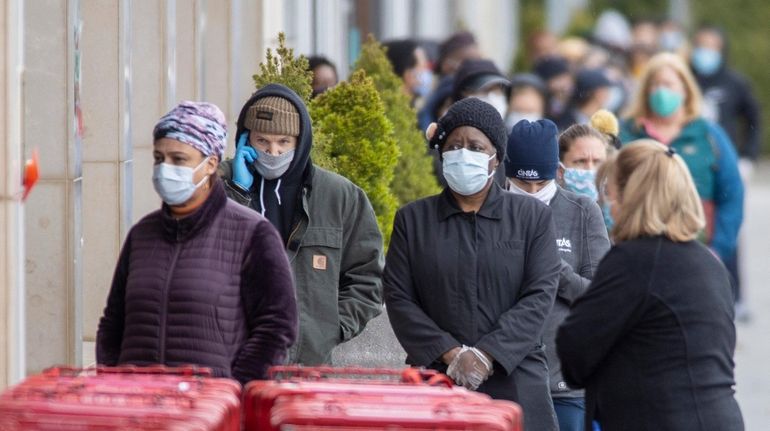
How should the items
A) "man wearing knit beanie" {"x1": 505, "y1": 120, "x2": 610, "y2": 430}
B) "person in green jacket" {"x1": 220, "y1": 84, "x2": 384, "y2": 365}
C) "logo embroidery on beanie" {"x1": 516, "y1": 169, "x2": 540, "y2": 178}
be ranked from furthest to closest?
1. "logo embroidery on beanie" {"x1": 516, "y1": 169, "x2": 540, "y2": 178}
2. "man wearing knit beanie" {"x1": 505, "y1": 120, "x2": 610, "y2": 430}
3. "person in green jacket" {"x1": 220, "y1": 84, "x2": 384, "y2": 365}

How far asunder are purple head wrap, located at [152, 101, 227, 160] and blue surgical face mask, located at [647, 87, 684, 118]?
636 centimetres

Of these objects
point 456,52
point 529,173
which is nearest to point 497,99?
point 456,52

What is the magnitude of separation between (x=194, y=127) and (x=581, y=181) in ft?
9.83

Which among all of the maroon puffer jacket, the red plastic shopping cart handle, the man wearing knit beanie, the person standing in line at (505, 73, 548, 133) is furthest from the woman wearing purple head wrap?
the person standing in line at (505, 73, 548, 133)

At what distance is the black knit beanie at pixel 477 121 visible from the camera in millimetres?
A: 6270

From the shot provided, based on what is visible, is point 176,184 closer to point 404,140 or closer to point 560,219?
point 560,219

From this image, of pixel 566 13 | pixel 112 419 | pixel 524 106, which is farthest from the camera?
pixel 566 13

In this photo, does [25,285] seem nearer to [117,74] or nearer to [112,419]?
[117,74]

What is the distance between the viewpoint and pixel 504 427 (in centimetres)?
452

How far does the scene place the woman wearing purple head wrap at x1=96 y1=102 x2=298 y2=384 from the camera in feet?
17.2

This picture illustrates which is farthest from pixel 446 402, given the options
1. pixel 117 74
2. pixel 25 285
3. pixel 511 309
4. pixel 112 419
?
pixel 117 74

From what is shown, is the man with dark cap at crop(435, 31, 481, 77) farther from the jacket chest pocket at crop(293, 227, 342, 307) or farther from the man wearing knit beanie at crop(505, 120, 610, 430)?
the jacket chest pocket at crop(293, 227, 342, 307)

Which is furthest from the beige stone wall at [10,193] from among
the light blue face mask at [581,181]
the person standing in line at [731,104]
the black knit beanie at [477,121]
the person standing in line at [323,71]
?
the person standing in line at [731,104]

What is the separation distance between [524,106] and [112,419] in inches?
320
